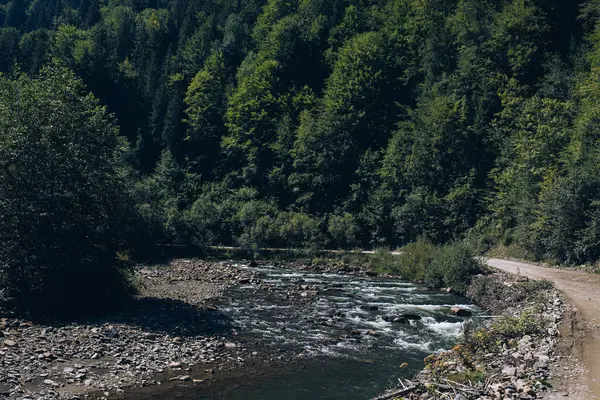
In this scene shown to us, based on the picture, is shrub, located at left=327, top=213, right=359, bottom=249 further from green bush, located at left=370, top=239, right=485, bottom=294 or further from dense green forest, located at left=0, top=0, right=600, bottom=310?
green bush, located at left=370, top=239, right=485, bottom=294

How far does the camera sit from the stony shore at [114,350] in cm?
1606

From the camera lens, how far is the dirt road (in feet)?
47.0

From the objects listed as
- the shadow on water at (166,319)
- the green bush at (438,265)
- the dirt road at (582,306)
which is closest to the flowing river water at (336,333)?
the shadow on water at (166,319)

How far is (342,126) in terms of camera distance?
63.9 meters

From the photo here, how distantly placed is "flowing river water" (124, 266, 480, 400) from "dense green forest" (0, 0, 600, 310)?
7947 mm

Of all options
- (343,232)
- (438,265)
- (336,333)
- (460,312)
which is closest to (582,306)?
(460,312)

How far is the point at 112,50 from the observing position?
99062mm

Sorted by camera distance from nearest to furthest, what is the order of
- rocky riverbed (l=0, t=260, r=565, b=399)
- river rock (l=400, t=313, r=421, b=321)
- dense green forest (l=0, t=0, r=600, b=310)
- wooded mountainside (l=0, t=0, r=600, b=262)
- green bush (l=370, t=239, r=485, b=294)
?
rocky riverbed (l=0, t=260, r=565, b=399) → river rock (l=400, t=313, r=421, b=321) → dense green forest (l=0, t=0, r=600, b=310) → green bush (l=370, t=239, r=485, b=294) → wooded mountainside (l=0, t=0, r=600, b=262)

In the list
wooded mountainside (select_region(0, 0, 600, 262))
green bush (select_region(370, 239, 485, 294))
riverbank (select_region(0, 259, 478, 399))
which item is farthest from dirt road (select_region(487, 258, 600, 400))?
riverbank (select_region(0, 259, 478, 399))

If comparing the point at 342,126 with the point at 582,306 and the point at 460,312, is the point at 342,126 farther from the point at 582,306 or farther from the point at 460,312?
the point at 582,306

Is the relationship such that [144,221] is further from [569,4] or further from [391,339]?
[569,4]

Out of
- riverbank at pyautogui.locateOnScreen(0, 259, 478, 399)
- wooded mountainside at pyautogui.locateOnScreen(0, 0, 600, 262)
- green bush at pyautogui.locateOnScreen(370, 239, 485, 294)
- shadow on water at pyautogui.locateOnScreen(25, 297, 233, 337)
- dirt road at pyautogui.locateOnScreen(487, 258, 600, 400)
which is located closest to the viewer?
dirt road at pyautogui.locateOnScreen(487, 258, 600, 400)

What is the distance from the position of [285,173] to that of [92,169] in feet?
140

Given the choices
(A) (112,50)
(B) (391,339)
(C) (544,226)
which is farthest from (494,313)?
(A) (112,50)
